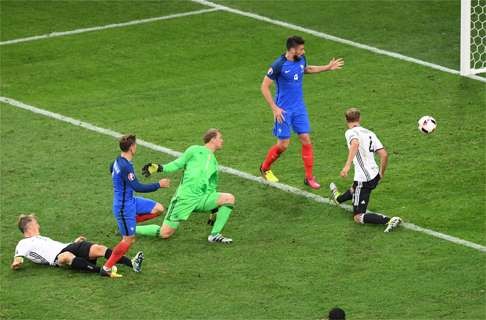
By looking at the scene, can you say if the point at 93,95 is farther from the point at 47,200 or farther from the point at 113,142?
the point at 47,200

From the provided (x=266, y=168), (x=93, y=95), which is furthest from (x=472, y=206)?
(x=93, y=95)

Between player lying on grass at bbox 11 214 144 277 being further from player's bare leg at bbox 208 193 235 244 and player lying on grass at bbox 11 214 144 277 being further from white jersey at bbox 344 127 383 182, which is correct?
white jersey at bbox 344 127 383 182

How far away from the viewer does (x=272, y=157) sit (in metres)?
21.1

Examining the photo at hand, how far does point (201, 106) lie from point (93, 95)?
220 cm

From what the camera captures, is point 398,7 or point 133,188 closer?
point 133,188

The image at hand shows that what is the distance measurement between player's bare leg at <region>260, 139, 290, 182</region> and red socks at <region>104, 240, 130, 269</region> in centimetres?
394

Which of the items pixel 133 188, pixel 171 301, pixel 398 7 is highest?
pixel 398 7

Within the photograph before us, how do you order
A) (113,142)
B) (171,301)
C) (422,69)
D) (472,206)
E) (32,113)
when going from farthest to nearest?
(422,69) → (32,113) → (113,142) → (472,206) → (171,301)

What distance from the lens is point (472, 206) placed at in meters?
19.9

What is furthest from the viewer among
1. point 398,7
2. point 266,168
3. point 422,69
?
point 398,7

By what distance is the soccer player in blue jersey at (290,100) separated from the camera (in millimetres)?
20672

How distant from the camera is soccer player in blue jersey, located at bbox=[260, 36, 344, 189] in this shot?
20.7m

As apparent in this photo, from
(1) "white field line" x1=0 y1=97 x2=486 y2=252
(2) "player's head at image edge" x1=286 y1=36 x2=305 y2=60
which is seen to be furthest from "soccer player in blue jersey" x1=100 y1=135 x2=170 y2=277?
(2) "player's head at image edge" x1=286 y1=36 x2=305 y2=60

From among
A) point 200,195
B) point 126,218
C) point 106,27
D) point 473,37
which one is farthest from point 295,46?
point 106,27
